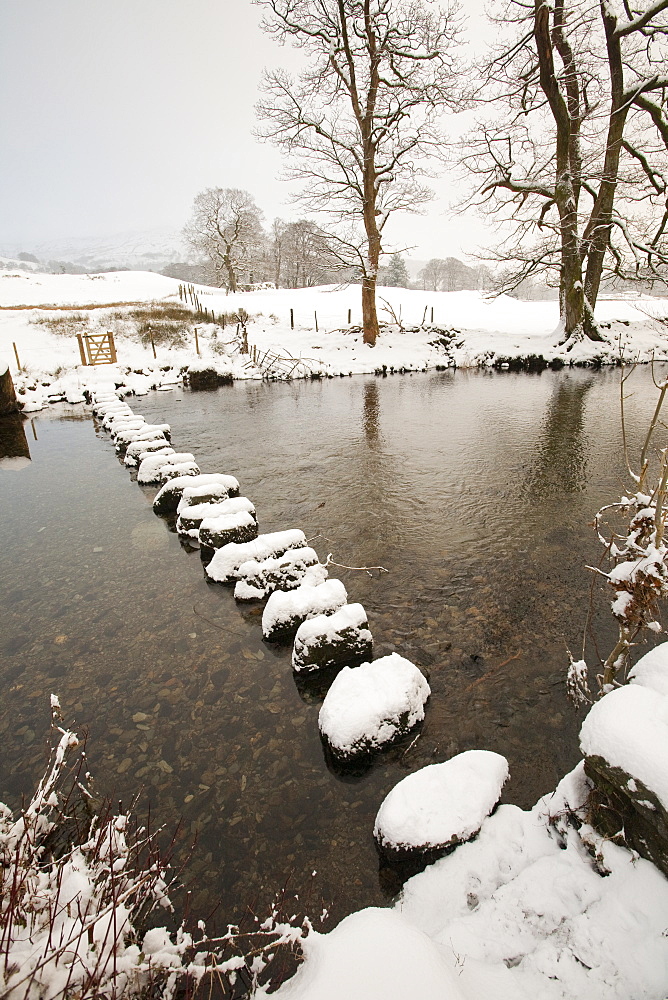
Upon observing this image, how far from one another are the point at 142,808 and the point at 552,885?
85.6 inches

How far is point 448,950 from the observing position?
171cm

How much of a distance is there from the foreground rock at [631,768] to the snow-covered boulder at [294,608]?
2.16 m

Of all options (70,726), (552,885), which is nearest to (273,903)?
(552,885)

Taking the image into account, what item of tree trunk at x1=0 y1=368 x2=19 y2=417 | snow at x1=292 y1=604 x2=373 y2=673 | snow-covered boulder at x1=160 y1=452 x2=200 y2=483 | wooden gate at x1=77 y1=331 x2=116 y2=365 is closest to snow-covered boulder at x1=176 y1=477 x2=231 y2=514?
snow-covered boulder at x1=160 y1=452 x2=200 y2=483

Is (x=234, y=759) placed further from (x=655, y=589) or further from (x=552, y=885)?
(x=655, y=589)

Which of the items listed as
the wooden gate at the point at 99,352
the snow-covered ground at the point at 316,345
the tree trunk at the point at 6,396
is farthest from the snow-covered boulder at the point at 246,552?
the wooden gate at the point at 99,352

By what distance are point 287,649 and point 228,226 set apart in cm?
5091

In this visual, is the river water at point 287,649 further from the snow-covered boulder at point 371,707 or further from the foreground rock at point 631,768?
the foreground rock at point 631,768

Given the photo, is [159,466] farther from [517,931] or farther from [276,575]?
[517,931]

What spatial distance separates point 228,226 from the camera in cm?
4431

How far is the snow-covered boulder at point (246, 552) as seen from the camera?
465 centimetres

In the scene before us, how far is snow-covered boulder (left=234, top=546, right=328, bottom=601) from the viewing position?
4383mm

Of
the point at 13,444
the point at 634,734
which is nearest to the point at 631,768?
the point at 634,734

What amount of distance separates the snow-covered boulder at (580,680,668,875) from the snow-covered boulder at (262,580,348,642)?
2.16m
